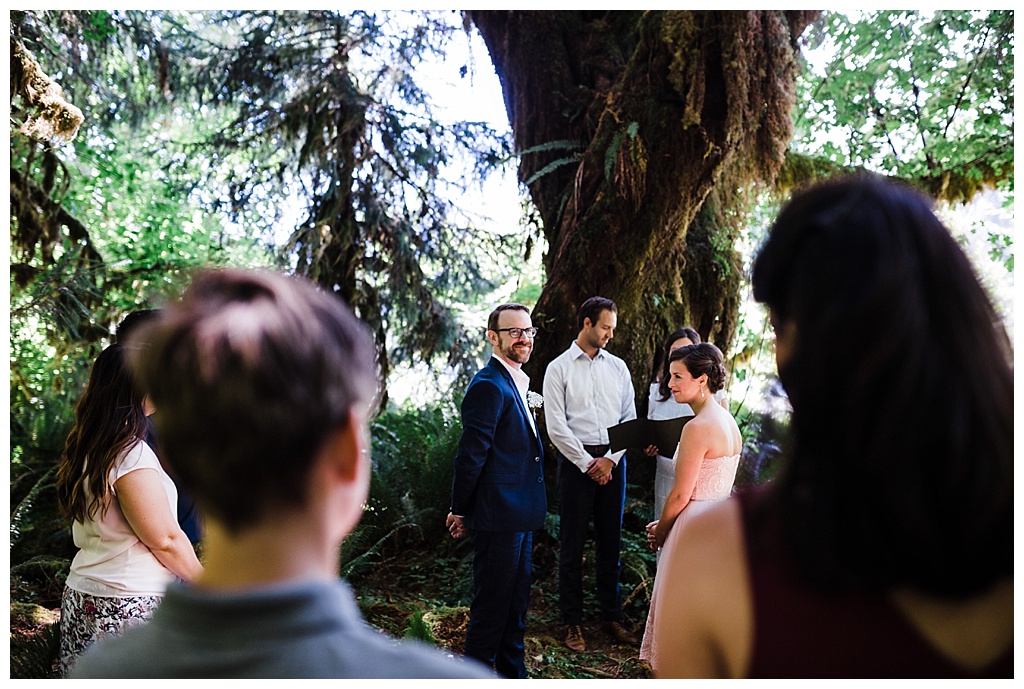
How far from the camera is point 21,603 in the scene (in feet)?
17.4

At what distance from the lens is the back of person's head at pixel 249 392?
2.73 feet

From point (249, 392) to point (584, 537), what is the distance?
4333 mm

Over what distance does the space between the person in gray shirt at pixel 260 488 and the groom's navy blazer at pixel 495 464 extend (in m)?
2.94

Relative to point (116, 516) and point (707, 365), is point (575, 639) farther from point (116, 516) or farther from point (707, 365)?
point (116, 516)

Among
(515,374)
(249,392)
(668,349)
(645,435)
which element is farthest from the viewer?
(668,349)

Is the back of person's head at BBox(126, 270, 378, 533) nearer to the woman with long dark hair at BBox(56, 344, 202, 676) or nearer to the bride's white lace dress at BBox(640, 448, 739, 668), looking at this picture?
the woman with long dark hair at BBox(56, 344, 202, 676)

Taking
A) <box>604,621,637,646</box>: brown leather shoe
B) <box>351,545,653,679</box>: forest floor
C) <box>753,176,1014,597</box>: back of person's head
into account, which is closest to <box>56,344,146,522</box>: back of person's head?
<box>753,176,1014,597</box>: back of person's head

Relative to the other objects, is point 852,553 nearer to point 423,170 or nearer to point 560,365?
point 560,365

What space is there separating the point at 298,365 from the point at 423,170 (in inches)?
314

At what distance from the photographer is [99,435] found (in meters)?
2.43

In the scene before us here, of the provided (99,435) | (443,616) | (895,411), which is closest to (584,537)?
(443,616)

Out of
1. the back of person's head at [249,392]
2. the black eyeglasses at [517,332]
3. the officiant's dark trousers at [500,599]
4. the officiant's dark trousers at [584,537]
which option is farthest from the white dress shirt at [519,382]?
the back of person's head at [249,392]

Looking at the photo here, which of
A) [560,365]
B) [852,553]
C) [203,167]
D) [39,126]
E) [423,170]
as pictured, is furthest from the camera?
[203,167]
